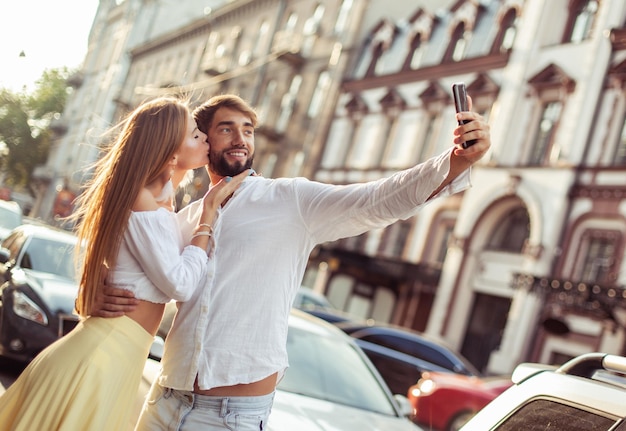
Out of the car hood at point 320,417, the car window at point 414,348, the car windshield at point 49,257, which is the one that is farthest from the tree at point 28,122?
the car hood at point 320,417

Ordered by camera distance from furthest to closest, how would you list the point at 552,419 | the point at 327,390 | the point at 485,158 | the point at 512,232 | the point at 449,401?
the point at 485,158
the point at 512,232
the point at 449,401
the point at 327,390
the point at 552,419

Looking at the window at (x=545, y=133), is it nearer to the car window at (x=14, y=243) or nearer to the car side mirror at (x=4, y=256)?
the car window at (x=14, y=243)

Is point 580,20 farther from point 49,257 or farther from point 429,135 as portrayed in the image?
point 49,257

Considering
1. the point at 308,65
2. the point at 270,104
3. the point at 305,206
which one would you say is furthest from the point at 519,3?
the point at 305,206

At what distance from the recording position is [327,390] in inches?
219

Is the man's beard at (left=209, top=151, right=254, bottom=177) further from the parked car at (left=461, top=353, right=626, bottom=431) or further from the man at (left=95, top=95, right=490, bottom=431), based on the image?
the parked car at (left=461, top=353, right=626, bottom=431)

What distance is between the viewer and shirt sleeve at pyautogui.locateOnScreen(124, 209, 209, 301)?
287 cm

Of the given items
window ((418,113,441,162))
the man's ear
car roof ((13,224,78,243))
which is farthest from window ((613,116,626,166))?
the man's ear

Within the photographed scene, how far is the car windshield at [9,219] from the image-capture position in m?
13.1

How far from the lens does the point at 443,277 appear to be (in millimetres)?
25703

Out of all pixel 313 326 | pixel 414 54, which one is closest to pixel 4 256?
pixel 313 326

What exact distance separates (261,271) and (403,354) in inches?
457

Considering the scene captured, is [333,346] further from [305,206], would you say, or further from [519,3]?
[519,3]

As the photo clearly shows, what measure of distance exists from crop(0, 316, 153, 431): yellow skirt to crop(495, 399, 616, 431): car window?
1331 mm
